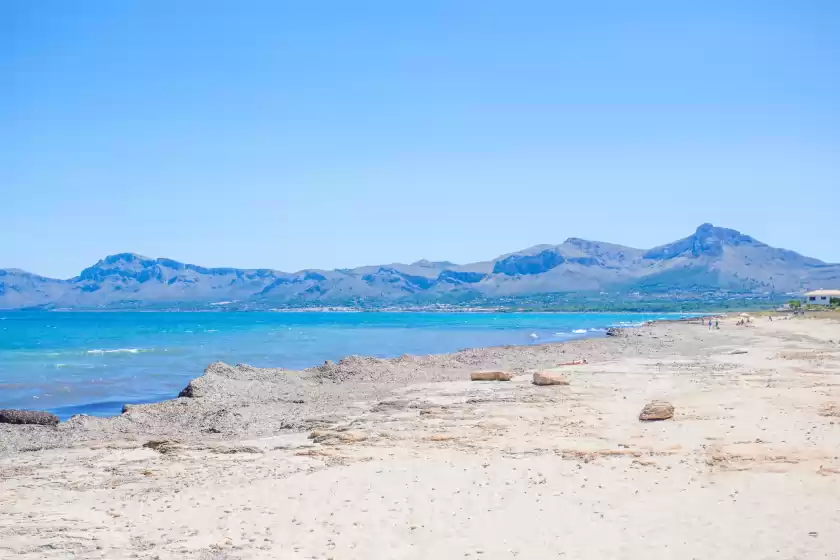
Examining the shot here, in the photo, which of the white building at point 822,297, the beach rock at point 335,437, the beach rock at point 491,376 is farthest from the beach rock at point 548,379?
the white building at point 822,297

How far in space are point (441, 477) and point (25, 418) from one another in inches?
521

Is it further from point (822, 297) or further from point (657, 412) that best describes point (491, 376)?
point (822, 297)

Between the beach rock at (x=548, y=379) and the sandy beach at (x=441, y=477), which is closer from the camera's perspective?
the sandy beach at (x=441, y=477)

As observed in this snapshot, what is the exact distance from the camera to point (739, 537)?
8.88 metres

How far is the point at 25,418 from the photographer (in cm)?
1906

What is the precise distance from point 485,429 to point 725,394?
876 centimetres

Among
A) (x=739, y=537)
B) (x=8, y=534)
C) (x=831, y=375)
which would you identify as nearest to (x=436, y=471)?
(x=739, y=537)

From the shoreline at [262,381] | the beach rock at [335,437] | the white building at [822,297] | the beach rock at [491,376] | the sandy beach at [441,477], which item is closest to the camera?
the sandy beach at [441,477]

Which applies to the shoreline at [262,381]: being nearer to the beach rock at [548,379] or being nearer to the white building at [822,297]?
the beach rock at [548,379]

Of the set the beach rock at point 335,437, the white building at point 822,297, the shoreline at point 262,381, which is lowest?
the shoreline at point 262,381

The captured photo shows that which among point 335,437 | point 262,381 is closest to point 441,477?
point 335,437

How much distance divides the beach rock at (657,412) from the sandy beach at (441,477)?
196 millimetres

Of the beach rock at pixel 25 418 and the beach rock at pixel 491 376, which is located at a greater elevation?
the beach rock at pixel 25 418

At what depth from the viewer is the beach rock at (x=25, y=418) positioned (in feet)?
62.2
